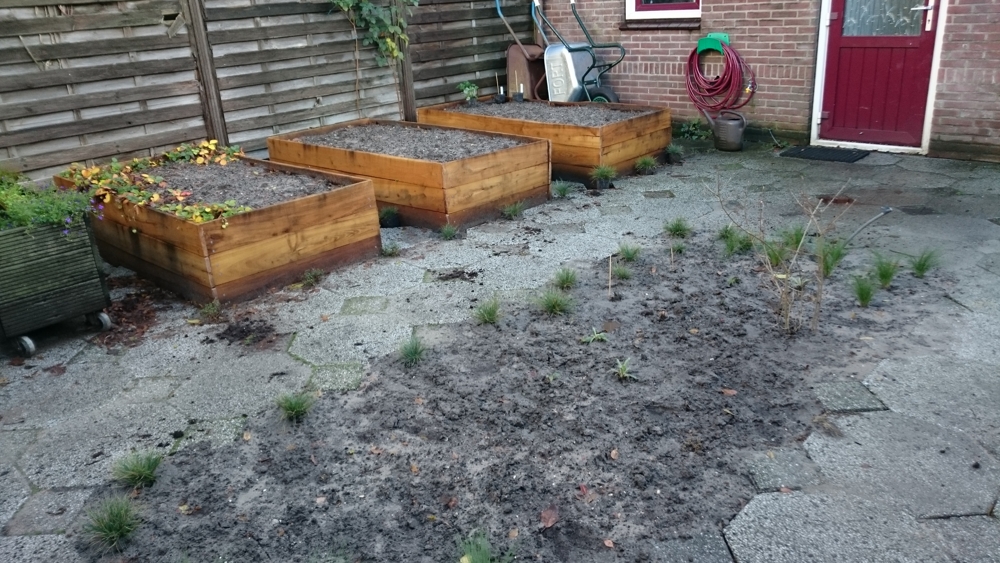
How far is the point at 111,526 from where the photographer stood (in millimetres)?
2305

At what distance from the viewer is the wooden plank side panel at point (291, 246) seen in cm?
401

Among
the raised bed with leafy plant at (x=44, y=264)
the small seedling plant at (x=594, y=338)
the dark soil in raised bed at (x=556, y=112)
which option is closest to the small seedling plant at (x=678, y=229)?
the small seedling plant at (x=594, y=338)

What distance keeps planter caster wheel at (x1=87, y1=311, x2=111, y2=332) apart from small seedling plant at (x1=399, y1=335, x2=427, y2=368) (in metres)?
1.61

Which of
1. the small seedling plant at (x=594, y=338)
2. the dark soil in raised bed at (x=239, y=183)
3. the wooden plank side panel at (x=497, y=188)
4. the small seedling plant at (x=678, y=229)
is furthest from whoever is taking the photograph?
the wooden plank side panel at (x=497, y=188)

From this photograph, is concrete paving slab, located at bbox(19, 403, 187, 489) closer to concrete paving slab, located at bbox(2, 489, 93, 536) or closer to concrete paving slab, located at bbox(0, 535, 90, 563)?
concrete paving slab, located at bbox(2, 489, 93, 536)

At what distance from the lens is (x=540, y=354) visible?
11.0 feet

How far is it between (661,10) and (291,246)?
535 centimetres

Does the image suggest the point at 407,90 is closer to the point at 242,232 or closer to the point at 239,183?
the point at 239,183

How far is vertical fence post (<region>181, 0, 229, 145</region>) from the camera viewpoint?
234 inches

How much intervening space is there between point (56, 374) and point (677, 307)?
2887mm

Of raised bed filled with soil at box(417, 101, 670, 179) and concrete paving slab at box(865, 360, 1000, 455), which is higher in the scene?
raised bed filled with soil at box(417, 101, 670, 179)

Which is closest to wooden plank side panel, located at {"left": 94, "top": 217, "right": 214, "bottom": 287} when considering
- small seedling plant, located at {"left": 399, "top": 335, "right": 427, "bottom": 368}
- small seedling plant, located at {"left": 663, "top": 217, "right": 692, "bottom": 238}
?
small seedling plant, located at {"left": 399, "top": 335, "right": 427, "bottom": 368}

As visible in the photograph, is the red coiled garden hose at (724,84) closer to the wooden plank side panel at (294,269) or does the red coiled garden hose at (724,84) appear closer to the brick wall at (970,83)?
the brick wall at (970,83)

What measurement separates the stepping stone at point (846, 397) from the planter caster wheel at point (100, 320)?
130 inches
